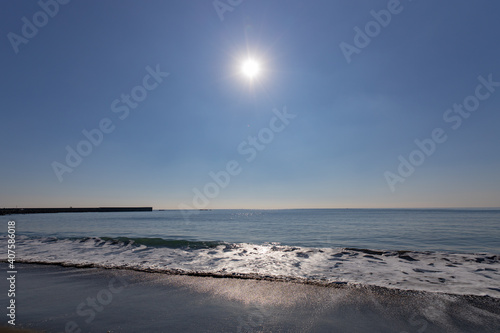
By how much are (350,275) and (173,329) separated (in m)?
7.61

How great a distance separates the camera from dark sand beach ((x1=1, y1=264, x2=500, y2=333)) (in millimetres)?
5059

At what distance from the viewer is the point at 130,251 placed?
16.4 metres

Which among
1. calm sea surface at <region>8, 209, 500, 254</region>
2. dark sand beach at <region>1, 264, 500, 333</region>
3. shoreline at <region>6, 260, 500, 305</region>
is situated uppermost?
dark sand beach at <region>1, 264, 500, 333</region>

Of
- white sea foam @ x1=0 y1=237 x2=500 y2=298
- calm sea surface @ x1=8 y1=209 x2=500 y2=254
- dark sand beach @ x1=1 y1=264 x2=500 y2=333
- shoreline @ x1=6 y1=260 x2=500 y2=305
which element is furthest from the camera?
calm sea surface @ x1=8 y1=209 x2=500 y2=254

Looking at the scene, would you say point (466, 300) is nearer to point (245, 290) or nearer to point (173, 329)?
point (245, 290)

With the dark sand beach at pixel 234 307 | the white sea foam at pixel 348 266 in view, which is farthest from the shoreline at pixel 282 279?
the white sea foam at pixel 348 266

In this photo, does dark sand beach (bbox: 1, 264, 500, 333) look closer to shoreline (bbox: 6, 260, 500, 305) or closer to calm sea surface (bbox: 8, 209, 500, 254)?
shoreline (bbox: 6, 260, 500, 305)

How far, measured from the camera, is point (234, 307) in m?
6.12

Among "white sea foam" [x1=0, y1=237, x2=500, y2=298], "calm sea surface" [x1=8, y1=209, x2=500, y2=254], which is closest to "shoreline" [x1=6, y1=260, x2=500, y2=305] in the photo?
"white sea foam" [x1=0, y1=237, x2=500, y2=298]

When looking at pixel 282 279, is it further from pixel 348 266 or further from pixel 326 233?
pixel 326 233

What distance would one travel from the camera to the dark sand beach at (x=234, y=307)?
506 centimetres

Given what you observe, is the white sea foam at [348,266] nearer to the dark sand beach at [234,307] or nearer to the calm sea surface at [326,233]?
the dark sand beach at [234,307]

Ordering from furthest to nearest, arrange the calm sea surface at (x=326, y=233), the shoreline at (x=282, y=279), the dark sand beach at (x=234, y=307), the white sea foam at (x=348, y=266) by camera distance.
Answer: the calm sea surface at (x=326, y=233) < the white sea foam at (x=348, y=266) < the shoreline at (x=282, y=279) < the dark sand beach at (x=234, y=307)

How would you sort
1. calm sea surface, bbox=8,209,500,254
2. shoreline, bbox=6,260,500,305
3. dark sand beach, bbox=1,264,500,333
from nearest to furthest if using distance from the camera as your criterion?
dark sand beach, bbox=1,264,500,333, shoreline, bbox=6,260,500,305, calm sea surface, bbox=8,209,500,254
